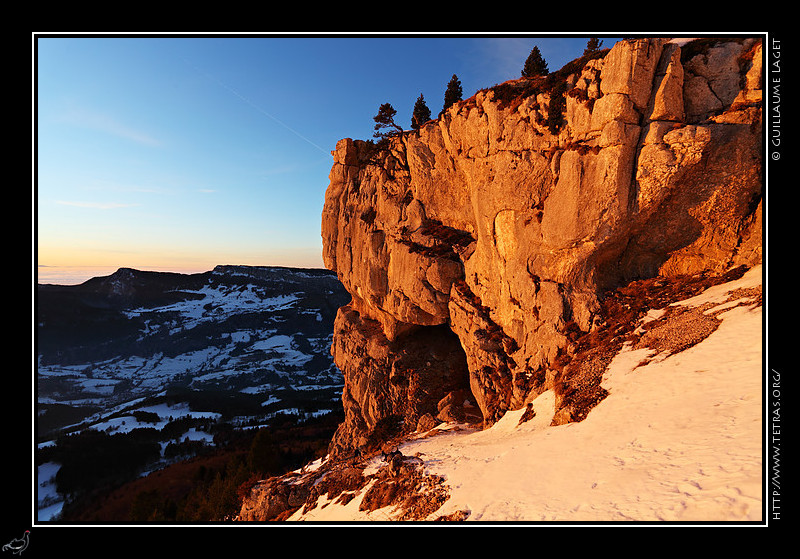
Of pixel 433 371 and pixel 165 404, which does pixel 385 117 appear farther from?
pixel 165 404

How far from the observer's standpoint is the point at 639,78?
17922 millimetres

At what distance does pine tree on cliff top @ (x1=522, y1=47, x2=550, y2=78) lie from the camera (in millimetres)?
27797

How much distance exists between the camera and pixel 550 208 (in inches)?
822

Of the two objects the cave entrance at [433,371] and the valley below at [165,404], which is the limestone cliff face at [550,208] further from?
the valley below at [165,404]

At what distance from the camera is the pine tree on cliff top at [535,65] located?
2780 centimetres

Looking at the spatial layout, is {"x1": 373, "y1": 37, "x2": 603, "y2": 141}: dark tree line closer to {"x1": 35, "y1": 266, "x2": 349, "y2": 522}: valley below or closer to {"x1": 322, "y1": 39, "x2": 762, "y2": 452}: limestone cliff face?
{"x1": 322, "y1": 39, "x2": 762, "y2": 452}: limestone cliff face

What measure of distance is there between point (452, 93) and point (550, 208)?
58.5 feet

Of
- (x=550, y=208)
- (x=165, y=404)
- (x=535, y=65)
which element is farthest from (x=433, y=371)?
(x=165, y=404)

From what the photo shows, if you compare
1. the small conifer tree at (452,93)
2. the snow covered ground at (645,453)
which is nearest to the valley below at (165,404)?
the snow covered ground at (645,453)
